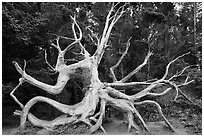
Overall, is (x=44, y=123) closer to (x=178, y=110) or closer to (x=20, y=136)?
(x=20, y=136)

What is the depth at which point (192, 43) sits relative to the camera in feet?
31.6

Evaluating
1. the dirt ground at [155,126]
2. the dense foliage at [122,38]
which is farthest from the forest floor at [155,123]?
the dense foliage at [122,38]

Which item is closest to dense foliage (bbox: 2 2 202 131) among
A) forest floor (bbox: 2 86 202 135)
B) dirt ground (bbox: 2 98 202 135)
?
forest floor (bbox: 2 86 202 135)

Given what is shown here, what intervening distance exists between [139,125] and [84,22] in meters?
5.36

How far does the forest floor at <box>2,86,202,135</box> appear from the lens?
5703 millimetres

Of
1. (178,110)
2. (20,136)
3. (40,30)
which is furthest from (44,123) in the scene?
(178,110)

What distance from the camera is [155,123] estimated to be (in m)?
6.97

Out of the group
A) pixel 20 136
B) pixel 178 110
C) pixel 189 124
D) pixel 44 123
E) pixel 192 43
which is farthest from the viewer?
pixel 192 43

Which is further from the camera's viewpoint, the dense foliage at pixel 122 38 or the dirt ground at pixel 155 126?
the dense foliage at pixel 122 38

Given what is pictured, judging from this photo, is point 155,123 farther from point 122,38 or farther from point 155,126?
point 122,38

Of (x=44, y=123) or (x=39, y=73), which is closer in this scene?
(x=44, y=123)

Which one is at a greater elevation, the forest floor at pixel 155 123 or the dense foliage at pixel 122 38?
the dense foliage at pixel 122 38

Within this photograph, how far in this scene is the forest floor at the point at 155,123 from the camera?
18.7 feet

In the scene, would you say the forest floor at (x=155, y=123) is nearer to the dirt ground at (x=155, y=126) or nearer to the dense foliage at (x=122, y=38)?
the dirt ground at (x=155, y=126)
